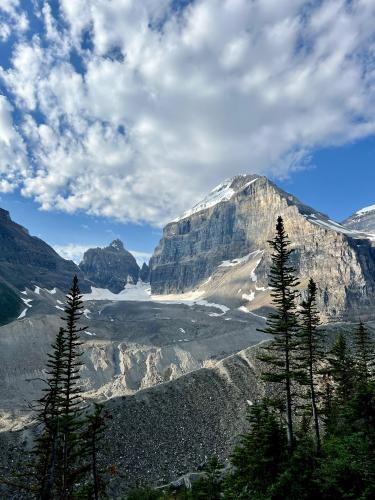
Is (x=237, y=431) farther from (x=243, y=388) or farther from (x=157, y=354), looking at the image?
(x=157, y=354)

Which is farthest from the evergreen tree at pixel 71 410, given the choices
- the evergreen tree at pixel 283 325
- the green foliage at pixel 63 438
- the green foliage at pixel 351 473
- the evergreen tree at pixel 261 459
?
the evergreen tree at pixel 283 325

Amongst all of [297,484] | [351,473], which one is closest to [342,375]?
[297,484]

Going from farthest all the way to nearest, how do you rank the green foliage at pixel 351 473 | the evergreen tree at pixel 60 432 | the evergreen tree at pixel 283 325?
the evergreen tree at pixel 283 325
the green foliage at pixel 351 473
the evergreen tree at pixel 60 432

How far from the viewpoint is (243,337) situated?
199000 millimetres

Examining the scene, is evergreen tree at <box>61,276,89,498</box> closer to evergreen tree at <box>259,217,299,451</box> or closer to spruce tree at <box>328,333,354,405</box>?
evergreen tree at <box>259,217,299,451</box>

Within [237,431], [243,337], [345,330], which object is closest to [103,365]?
[243,337]

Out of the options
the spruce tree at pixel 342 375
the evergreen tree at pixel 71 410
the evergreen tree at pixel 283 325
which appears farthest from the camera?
the spruce tree at pixel 342 375

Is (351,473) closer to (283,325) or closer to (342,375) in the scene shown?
(283,325)

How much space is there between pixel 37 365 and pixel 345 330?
4433 inches

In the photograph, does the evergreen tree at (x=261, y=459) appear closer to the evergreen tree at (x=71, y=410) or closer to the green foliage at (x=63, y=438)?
the green foliage at (x=63, y=438)

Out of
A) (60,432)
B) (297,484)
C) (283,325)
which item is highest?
(283,325)

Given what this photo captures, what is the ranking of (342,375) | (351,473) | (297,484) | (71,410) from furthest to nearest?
(342,375), (71,410), (297,484), (351,473)

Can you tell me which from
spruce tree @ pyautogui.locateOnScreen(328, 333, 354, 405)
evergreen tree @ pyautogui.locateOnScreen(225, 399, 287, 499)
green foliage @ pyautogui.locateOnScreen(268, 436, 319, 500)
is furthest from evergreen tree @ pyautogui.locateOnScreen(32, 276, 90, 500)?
spruce tree @ pyautogui.locateOnScreen(328, 333, 354, 405)

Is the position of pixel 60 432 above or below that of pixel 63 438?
above
